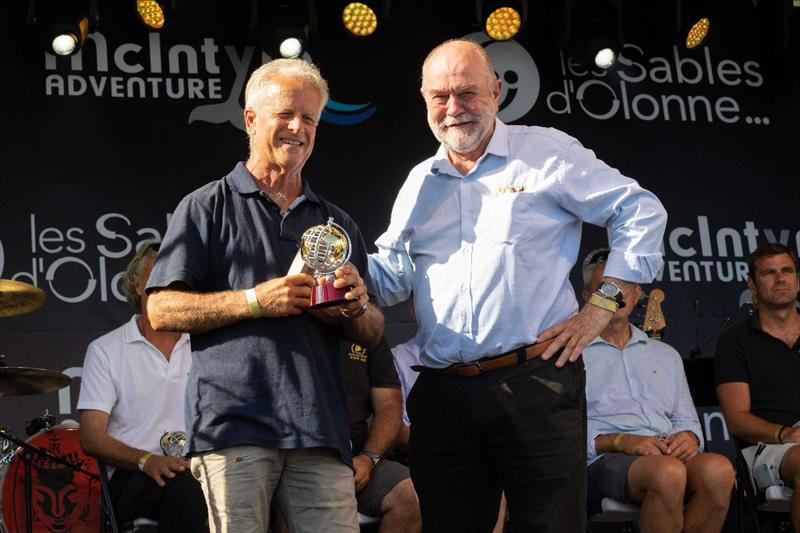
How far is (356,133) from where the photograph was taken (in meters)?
6.68

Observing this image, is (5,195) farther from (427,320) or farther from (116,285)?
(427,320)

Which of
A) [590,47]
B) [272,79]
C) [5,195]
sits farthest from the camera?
[590,47]

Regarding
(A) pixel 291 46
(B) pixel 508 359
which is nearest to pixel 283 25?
(A) pixel 291 46

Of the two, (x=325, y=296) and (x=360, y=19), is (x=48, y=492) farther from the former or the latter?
(x=360, y=19)

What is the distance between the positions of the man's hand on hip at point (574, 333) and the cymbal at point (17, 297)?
2.20 m

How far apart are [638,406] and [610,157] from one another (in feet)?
6.38

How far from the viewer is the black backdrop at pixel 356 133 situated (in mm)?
6203

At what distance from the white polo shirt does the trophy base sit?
229 centimetres

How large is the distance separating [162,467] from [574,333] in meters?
2.05

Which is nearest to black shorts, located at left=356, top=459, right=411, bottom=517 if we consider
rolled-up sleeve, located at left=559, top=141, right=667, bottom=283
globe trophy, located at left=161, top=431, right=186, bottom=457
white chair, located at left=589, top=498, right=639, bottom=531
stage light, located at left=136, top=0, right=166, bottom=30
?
globe trophy, located at left=161, top=431, right=186, bottom=457

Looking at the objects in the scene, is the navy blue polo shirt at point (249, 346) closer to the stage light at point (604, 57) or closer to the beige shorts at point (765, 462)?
the beige shorts at point (765, 462)

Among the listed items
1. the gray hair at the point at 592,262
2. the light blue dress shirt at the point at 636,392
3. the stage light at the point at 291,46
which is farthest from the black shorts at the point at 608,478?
the stage light at the point at 291,46

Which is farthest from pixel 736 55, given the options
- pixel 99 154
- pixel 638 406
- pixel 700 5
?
pixel 99 154

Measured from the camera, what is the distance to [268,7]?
21.4ft
